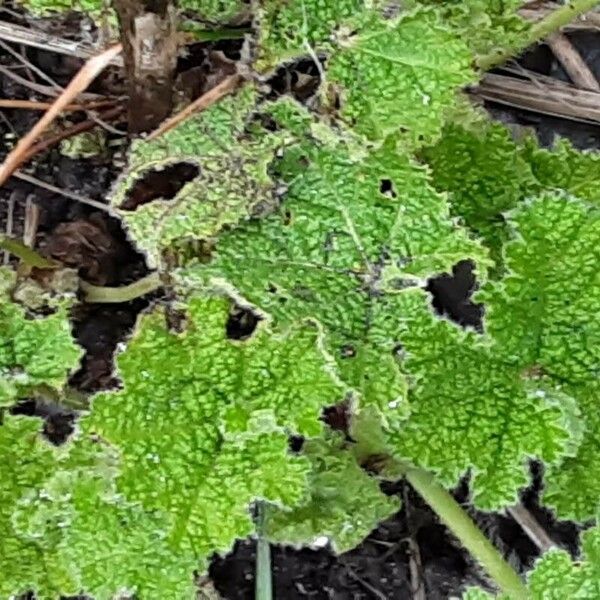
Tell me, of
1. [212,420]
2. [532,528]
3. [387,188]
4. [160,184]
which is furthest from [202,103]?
[532,528]

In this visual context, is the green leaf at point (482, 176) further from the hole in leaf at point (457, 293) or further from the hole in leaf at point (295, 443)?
the hole in leaf at point (295, 443)

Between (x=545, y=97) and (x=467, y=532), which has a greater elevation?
(x=545, y=97)

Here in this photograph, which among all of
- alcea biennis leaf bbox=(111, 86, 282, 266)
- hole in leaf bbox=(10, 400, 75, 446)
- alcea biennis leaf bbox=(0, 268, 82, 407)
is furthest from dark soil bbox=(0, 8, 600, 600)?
alcea biennis leaf bbox=(0, 268, 82, 407)

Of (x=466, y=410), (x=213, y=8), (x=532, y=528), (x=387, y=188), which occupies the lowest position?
(x=532, y=528)

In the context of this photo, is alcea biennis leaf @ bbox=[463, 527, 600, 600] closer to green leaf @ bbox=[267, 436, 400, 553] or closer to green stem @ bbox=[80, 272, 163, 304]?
green leaf @ bbox=[267, 436, 400, 553]

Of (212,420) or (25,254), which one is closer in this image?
(212,420)

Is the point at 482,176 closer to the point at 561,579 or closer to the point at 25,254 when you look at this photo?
the point at 561,579

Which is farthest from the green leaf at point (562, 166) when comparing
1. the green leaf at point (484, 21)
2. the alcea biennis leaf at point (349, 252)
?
the alcea biennis leaf at point (349, 252)
